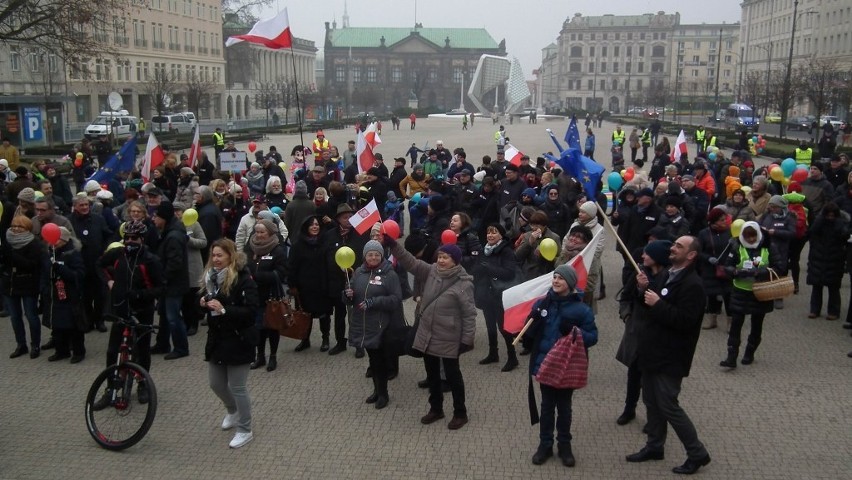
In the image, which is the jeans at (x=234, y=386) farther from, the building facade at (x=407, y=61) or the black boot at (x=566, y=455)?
the building facade at (x=407, y=61)

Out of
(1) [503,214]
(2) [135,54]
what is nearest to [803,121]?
(2) [135,54]

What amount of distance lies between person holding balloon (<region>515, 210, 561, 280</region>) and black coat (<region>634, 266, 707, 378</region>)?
7.41 ft

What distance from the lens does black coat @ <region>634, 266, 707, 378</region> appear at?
5680 millimetres

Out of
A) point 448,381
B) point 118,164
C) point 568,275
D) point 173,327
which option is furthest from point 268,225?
point 118,164

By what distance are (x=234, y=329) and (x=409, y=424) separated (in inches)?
69.8

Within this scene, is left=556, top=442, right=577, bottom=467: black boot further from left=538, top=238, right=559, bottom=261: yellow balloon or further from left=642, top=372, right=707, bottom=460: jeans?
left=538, top=238, right=559, bottom=261: yellow balloon

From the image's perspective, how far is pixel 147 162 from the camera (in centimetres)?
1472

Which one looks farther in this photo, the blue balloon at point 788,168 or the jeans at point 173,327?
the blue balloon at point 788,168

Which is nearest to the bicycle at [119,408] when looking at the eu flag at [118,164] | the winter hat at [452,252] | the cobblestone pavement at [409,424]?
the cobblestone pavement at [409,424]

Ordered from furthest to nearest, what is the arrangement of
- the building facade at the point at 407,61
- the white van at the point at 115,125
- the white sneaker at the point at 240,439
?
the building facade at the point at 407,61 < the white van at the point at 115,125 < the white sneaker at the point at 240,439

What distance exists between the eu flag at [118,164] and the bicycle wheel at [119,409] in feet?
28.6

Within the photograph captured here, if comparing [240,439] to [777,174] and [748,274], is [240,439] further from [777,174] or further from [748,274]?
[777,174]

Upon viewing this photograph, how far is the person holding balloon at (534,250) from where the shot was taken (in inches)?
325

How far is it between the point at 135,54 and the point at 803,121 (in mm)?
53488
